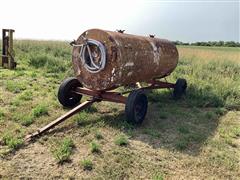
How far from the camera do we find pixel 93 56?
6.14 meters

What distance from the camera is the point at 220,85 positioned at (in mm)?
9320

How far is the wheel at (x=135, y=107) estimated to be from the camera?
222 inches

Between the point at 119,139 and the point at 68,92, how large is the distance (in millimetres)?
2130

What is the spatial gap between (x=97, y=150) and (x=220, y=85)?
5756 mm

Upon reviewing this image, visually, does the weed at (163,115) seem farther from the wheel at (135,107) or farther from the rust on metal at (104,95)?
the rust on metal at (104,95)

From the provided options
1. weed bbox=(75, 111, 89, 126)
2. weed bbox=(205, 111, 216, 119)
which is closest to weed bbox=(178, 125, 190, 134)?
weed bbox=(205, 111, 216, 119)

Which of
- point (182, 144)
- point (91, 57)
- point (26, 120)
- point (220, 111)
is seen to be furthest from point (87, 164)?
point (220, 111)

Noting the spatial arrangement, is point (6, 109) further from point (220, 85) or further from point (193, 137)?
point (220, 85)

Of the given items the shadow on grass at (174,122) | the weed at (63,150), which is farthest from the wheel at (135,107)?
the weed at (63,150)

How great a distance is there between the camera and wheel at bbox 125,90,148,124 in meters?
5.63

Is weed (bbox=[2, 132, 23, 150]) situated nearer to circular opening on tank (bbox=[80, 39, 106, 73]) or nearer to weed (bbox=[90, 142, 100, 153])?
weed (bbox=[90, 142, 100, 153])

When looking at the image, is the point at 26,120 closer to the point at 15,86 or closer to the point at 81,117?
the point at 81,117

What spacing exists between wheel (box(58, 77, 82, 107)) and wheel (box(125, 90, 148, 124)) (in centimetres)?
150

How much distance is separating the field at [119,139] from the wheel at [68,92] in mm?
180
